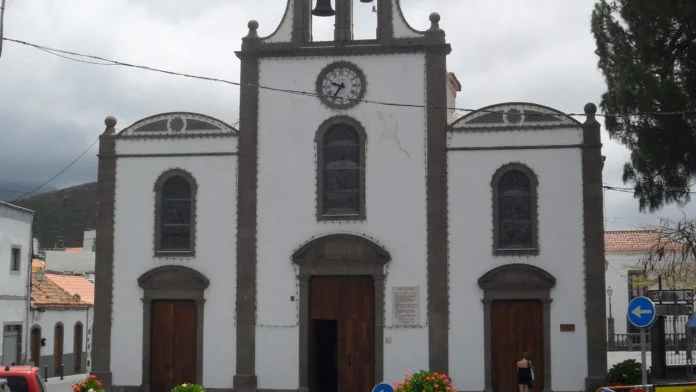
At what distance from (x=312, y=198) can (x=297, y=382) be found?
5.39 metres

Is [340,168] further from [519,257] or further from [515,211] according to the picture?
[519,257]

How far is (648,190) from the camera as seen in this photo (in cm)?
2728

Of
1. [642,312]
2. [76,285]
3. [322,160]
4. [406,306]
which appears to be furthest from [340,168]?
[76,285]

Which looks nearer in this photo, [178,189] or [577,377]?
[577,377]

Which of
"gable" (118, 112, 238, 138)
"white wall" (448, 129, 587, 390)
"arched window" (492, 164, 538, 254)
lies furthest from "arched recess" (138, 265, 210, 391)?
"arched window" (492, 164, 538, 254)

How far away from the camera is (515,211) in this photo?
29484mm

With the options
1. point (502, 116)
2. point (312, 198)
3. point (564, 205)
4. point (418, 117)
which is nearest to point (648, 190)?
point (564, 205)

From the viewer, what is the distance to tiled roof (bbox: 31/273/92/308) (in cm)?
4528

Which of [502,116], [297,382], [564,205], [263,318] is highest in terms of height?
[502,116]

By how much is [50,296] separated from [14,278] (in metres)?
5.58

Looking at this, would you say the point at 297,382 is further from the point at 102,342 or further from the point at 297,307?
the point at 102,342

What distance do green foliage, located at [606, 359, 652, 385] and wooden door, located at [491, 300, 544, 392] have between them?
2.01m

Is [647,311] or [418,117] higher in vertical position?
[418,117]

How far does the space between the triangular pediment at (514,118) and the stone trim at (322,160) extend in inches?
110
